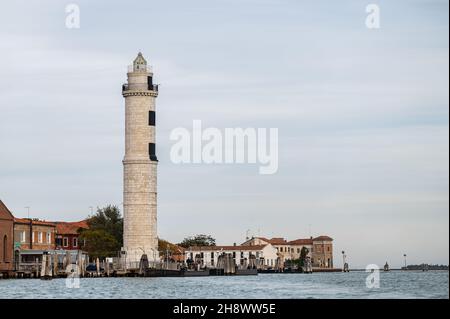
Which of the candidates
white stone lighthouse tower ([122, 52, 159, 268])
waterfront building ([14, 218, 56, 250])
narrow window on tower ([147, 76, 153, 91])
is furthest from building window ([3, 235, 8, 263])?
narrow window on tower ([147, 76, 153, 91])

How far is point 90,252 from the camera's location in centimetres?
9381

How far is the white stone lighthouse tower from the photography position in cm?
8462

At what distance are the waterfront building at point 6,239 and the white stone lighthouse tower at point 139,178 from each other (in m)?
9.37

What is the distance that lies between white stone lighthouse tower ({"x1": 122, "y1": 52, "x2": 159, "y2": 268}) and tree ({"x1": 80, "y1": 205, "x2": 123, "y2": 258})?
281 inches

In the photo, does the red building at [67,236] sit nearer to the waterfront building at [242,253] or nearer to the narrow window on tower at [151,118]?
the narrow window on tower at [151,118]

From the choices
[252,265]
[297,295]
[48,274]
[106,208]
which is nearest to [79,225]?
[106,208]

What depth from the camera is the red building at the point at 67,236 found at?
99200 mm

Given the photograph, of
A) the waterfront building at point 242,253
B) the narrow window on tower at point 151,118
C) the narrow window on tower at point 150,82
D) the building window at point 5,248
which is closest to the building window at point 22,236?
the building window at point 5,248

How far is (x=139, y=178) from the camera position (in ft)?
278
